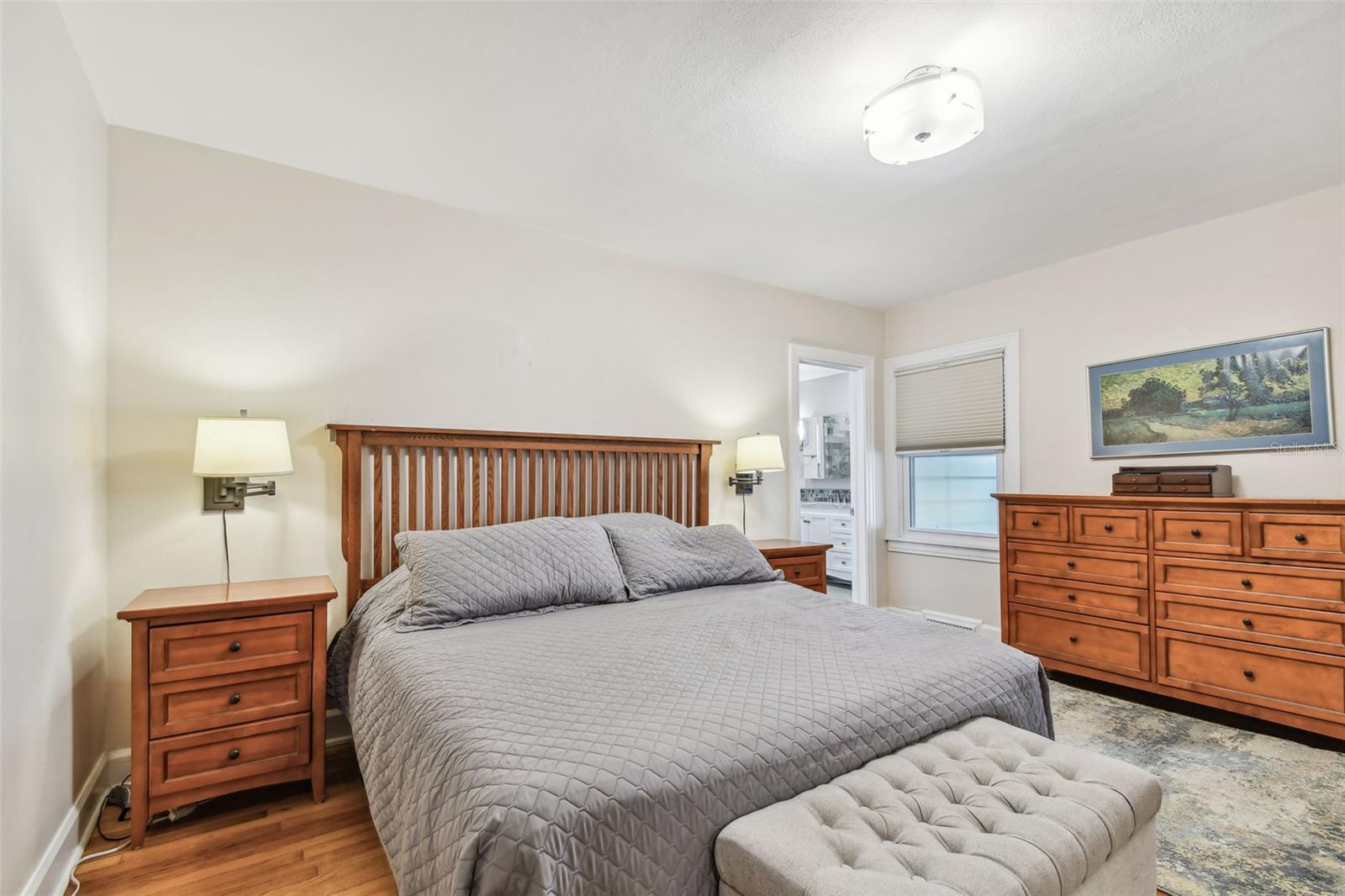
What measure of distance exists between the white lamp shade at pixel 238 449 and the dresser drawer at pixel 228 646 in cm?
52

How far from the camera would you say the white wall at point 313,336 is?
7.43 ft

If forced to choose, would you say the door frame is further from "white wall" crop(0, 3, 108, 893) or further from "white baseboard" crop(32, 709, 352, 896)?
"white wall" crop(0, 3, 108, 893)

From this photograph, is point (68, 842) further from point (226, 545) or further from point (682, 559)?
point (682, 559)

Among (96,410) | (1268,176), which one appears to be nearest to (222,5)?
(96,410)

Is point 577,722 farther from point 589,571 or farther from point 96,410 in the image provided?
point 96,410

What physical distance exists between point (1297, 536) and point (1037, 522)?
106cm

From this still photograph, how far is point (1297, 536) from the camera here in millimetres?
2561

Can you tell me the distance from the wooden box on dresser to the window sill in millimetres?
478

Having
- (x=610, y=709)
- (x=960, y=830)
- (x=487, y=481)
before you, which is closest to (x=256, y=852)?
(x=610, y=709)

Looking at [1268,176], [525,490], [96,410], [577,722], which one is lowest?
[577,722]

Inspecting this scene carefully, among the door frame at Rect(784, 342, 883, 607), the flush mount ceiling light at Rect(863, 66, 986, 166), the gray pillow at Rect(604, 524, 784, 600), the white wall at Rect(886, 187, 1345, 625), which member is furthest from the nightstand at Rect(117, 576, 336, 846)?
the white wall at Rect(886, 187, 1345, 625)

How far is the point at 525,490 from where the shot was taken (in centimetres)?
304

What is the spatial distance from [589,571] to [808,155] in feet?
6.21

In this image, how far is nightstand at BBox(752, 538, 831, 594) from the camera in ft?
11.4
